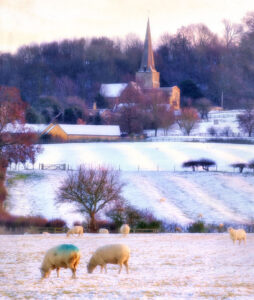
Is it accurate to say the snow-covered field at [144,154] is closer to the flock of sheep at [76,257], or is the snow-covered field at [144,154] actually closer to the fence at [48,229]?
the fence at [48,229]

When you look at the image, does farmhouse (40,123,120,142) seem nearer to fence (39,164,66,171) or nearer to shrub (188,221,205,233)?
fence (39,164,66,171)

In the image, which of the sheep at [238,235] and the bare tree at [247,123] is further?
the bare tree at [247,123]

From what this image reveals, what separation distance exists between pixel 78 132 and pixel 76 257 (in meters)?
64.0

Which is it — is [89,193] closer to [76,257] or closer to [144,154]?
[76,257]

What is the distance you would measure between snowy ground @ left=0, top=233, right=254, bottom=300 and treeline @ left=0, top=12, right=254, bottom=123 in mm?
85746

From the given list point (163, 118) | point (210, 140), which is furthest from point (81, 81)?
point (210, 140)

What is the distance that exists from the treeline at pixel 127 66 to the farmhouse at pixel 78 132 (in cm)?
2585

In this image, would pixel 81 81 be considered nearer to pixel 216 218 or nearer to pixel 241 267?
pixel 216 218

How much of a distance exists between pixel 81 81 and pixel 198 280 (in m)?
118

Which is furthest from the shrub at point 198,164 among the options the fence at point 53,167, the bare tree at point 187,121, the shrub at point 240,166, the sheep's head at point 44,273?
the sheep's head at point 44,273

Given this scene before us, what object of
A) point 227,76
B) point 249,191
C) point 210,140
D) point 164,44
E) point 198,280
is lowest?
point 198,280

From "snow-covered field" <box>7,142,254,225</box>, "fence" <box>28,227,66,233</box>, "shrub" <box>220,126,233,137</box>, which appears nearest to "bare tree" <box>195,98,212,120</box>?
Result: "shrub" <box>220,126,233,137</box>

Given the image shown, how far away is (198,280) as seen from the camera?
14789 millimetres

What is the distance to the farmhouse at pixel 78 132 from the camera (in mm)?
75519
